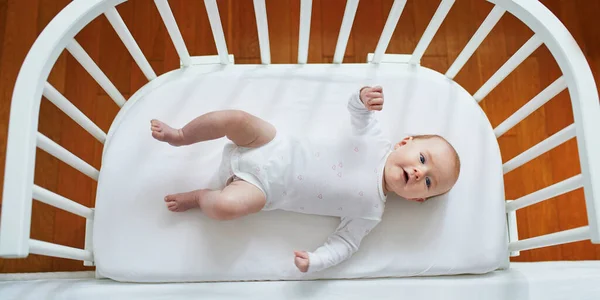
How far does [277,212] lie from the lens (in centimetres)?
103

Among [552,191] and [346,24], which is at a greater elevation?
[346,24]

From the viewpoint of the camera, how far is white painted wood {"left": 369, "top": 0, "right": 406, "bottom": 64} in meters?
0.90

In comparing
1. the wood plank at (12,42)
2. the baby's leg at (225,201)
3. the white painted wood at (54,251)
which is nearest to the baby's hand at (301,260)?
the baby's leg at (225,201)

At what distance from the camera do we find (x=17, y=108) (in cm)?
75

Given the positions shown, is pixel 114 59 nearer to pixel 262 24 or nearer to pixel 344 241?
pixel 262 24

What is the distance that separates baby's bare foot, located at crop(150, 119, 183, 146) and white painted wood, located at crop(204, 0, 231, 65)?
20 centimetres

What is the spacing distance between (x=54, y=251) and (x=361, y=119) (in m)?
0.60

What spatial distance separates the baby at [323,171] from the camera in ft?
3.15

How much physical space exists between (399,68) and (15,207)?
0.80m

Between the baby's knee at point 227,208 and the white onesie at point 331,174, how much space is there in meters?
0.06

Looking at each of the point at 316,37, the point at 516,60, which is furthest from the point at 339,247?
the point at 316,37

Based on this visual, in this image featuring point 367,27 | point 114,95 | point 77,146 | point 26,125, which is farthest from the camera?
point 367,27

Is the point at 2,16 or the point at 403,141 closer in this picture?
the point at 403,141

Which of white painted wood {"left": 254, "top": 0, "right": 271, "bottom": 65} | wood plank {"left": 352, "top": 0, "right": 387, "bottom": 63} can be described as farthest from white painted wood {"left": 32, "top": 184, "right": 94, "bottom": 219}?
wood plank {"left": 352, "top": 0, "right": 387, "bottom": 63}
